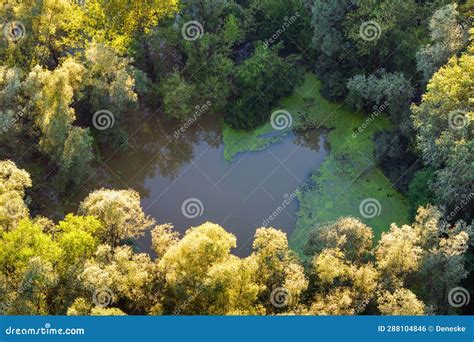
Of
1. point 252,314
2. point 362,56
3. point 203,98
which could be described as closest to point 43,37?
point 203,98

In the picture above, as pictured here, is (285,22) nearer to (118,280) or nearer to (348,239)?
(348,239)

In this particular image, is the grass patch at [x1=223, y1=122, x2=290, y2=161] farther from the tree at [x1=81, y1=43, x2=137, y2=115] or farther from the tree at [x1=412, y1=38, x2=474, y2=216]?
the tree at [x1=412, y1=38, x2=474, y2=216]

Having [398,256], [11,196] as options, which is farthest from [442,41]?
[11,196]

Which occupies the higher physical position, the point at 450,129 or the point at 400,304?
the point at 450,129

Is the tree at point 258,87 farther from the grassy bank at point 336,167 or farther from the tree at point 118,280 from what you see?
the tree at point 118,280

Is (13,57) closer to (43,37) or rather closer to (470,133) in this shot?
(43,37)

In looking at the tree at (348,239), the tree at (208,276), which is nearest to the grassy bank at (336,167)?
the tree at (348,239)

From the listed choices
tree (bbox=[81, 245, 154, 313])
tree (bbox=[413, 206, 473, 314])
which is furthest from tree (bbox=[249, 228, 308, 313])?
tree (bbox=[413, 206, 473, 314])
